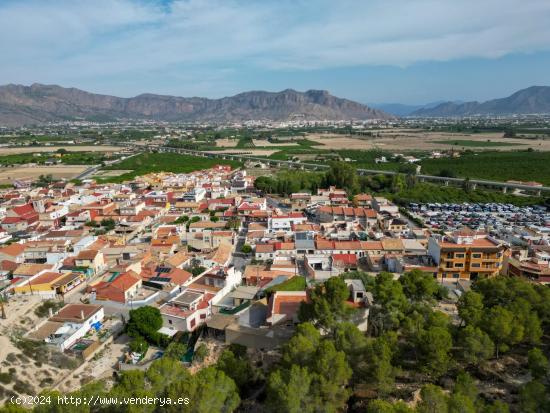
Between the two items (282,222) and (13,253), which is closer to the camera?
(13,253)

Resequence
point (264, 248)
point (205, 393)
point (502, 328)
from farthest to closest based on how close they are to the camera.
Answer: point (264, 248) < point (502, 328) < point (205, 393)

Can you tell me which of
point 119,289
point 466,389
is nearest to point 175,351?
point 119,289

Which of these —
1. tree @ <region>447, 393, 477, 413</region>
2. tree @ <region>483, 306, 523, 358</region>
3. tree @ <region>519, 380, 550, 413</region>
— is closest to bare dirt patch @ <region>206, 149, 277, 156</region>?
tree @ <region>483, 306, 523, 358</region>

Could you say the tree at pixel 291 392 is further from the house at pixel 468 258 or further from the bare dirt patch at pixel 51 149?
the bare dirt patch at pixel 51 149

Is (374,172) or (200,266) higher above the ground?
(374,172)

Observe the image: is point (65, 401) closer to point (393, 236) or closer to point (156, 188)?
point (393, 236)

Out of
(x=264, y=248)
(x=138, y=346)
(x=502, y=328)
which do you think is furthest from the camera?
(x=264, y=248)

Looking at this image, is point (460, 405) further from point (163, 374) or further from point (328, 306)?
point (163, 374)
